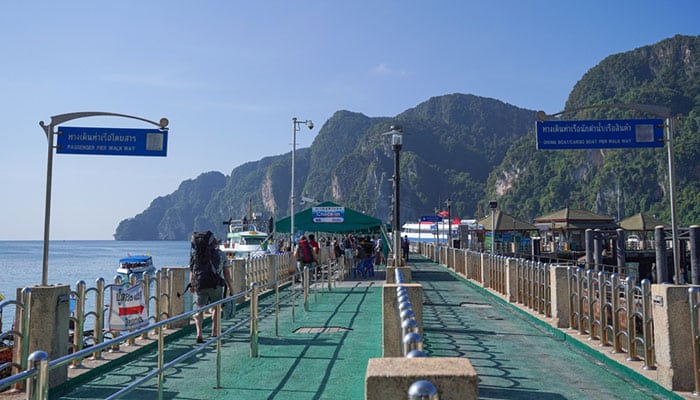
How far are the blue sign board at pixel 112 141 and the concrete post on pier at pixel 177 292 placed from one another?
239 cm

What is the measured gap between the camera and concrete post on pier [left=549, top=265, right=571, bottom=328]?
932 centimetres

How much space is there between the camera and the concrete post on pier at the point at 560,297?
9.32m

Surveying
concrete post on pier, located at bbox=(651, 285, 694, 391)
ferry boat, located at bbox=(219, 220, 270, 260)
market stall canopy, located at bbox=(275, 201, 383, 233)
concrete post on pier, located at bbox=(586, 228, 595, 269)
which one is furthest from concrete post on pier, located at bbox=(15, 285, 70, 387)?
ferry boat, located at bbox=(219, 220, 270, 260)

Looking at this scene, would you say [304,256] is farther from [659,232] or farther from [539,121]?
[659,232]

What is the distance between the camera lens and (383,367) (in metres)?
2.71

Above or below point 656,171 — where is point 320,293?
below

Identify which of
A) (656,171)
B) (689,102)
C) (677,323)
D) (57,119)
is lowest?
(677,323)

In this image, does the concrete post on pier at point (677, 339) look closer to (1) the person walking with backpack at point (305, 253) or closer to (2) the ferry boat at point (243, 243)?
(1) the person walking with backpack at point (305, 253)

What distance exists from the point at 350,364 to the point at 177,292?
13.2 feet

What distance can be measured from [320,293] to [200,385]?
10.4m

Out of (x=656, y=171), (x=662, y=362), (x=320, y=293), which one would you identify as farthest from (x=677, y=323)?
(x=656, y=171)

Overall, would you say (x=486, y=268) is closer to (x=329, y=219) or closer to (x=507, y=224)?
(x=329, y=219)

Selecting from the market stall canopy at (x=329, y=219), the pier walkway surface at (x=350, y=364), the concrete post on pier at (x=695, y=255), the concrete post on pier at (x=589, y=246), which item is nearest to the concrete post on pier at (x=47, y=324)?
the pier walkway surface at (x=350, y=364)

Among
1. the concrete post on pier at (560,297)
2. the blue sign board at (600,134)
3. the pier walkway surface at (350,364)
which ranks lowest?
the pier walkway surface at (350,364)
